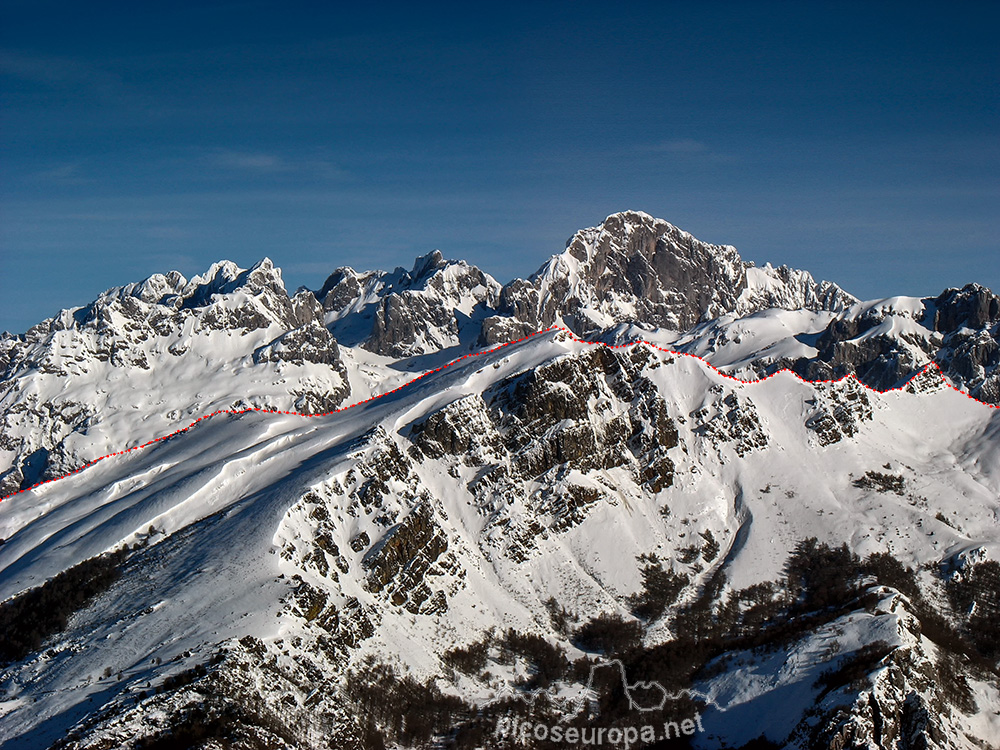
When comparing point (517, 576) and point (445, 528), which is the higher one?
point (445, 528)

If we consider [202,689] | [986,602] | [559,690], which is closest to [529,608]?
[559,690]

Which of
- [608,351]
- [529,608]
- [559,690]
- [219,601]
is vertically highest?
[608,351]

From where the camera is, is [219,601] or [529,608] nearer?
[219,601]

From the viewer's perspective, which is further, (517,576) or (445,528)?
(445,528)

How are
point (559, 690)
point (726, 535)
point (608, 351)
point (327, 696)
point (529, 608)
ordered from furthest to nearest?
point (608, 351)
point (726, 535)
point (529, 608)
point (559, 690)
point (327, 696)

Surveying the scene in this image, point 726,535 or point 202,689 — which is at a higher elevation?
point 202,689

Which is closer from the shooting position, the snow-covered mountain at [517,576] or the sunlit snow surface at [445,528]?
the snow-covered mountain at [517,576]

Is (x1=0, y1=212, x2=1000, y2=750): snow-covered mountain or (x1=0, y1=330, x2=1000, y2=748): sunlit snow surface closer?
(x1=0, y1=212, x2=1000, y2=750): snow-covered mountain

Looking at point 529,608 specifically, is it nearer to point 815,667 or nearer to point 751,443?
point 815,667
